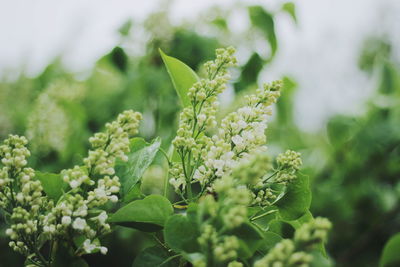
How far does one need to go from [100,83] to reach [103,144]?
2.13 meters

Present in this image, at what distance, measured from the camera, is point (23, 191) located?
0.64 meters

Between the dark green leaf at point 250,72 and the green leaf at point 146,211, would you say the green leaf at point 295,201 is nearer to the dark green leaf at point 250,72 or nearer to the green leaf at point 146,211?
the green leaf at point 146,211

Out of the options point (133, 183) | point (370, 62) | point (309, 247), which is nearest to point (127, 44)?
point (133, 183)

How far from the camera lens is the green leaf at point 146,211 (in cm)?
67

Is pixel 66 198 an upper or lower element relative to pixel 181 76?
lower

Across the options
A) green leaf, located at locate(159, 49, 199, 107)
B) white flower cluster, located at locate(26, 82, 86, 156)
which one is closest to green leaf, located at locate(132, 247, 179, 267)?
green leaf, located at locate(159, 49, 199, 107)

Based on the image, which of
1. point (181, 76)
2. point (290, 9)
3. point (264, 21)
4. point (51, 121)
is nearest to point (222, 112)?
point (264, 21)

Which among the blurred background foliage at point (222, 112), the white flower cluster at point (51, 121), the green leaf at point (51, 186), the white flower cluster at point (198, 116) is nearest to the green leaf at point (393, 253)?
the white flower cluster at point (198, 116)

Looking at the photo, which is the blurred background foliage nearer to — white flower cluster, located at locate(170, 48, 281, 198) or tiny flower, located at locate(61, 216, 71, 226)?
white flower cluster, located at locate(170, 48, 281, 198)

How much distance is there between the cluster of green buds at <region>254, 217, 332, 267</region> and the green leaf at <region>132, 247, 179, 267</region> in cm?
24

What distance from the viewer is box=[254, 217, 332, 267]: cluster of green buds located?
480mm

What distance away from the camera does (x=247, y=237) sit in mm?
582

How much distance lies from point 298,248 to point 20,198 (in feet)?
1.49

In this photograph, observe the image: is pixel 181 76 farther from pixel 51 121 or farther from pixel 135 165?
pixel 51 121
